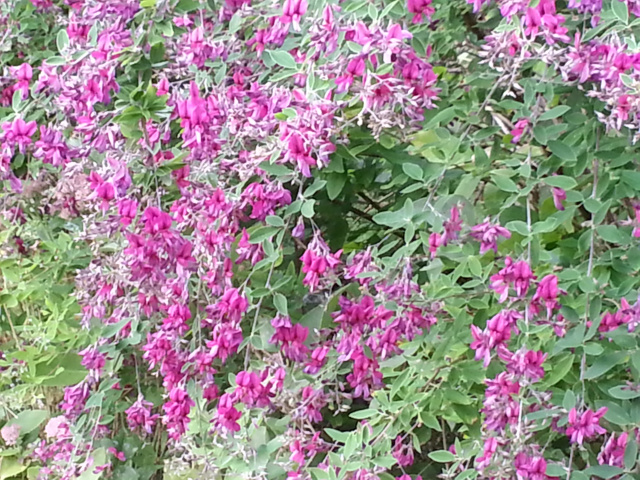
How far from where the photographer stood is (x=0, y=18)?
1.60 metres

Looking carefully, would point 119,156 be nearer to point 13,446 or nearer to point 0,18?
point 0,18

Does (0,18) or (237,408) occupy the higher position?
(0,18)

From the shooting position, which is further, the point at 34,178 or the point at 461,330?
the point at 34,178

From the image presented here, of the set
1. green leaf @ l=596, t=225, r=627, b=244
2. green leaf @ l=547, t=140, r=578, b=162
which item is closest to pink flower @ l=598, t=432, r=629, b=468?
green leaf @ l=596, t=225, r=627, b=244

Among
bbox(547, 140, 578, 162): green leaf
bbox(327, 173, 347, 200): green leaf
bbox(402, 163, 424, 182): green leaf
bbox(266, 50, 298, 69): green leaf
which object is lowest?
bbox(327, 173, 347, 200): green leaf

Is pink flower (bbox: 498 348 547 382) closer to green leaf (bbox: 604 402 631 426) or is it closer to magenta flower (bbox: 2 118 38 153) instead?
green leaf (bbox: 604 402 631 426)

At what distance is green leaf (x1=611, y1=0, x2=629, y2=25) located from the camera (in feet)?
2.90

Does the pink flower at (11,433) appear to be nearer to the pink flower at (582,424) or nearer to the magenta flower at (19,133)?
the magenta flower at (19,133)

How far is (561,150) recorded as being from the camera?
3.24 feet

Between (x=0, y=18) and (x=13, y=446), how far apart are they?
3.53ft

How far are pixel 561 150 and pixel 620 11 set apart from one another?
0.18 metres

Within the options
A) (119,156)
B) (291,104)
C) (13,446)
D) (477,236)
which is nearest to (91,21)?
(119,156)

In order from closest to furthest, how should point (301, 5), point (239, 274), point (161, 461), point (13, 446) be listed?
1. point (301, 5)
2. point (239, 274)
3. point (161, 461)
4. point (13, 446)

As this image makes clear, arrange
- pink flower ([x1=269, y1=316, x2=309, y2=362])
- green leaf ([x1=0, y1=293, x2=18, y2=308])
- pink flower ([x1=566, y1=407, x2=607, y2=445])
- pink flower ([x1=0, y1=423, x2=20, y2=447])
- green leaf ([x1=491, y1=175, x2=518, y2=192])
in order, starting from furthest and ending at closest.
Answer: pink flower ([x1=0, y1=423, x2=20, y2=447]) → green leaf ([x1=0, y1=293, x2=18, y2=308]) → pink flower ([x1=269, y1=316, x2=309, y2=362]) → green leaf ([x1=491, y1=175, x2=518, y2=192]) → pink flower ([x1=566, y1=407, x2=607, y2=445])
